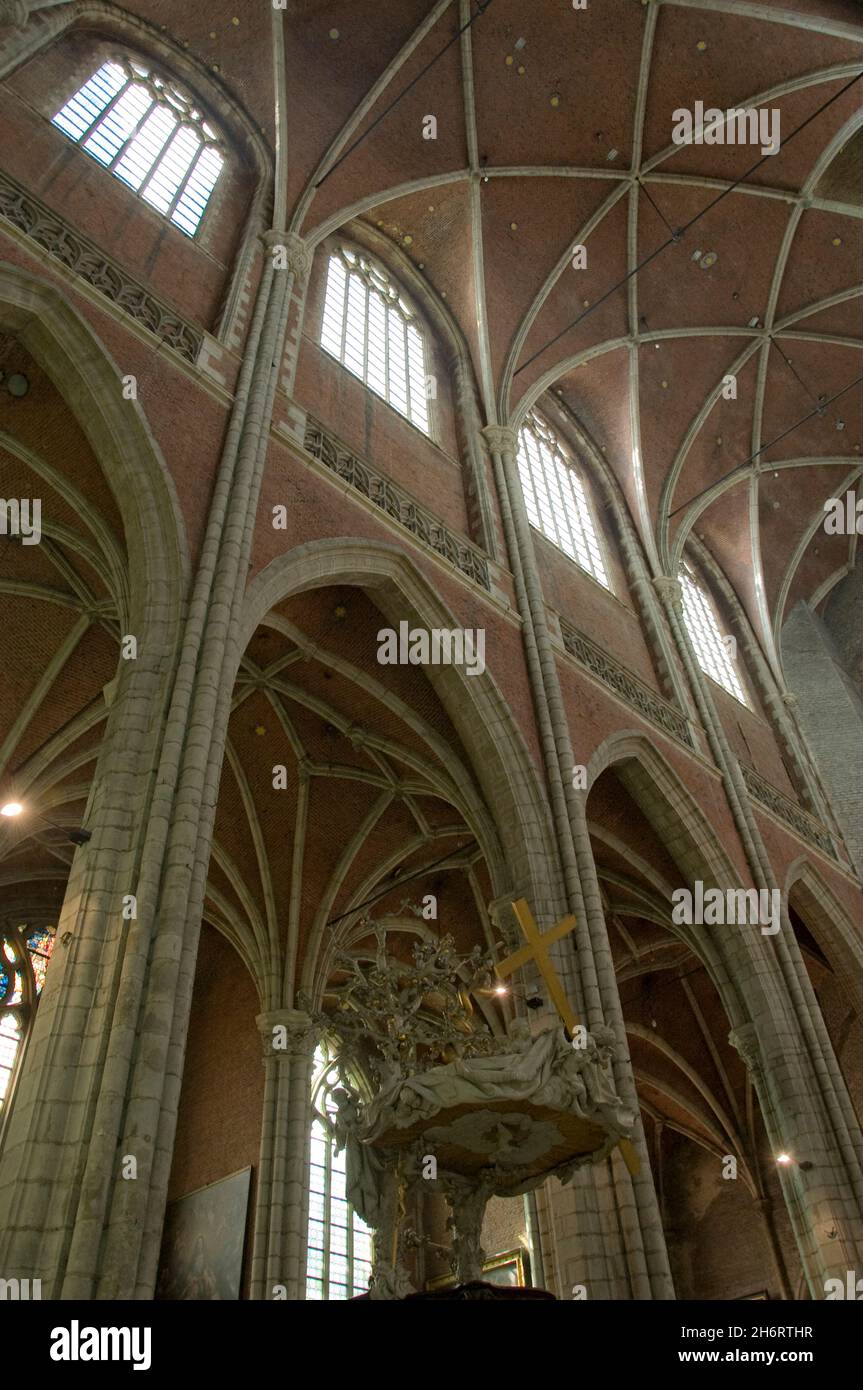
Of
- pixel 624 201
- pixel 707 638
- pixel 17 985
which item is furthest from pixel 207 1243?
pixel 624 201

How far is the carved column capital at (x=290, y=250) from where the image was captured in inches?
457

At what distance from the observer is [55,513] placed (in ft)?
35.3

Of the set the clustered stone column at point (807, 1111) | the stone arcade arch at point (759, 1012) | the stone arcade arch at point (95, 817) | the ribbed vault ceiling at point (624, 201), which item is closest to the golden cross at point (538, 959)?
the stone arcade arch at point (95, 817)

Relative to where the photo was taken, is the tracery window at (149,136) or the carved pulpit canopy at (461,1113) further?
the tracery window at (149,136)

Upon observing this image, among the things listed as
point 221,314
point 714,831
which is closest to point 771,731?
point 714,831

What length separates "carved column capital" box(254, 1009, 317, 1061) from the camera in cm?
1343

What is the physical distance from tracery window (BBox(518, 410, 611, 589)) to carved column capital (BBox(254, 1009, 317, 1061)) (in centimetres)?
846

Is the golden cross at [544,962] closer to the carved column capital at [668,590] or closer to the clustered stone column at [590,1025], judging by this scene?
the clustered stone column at [590,1025]

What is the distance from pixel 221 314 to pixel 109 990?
7958 millimetres

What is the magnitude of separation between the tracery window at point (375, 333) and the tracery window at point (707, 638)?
24.4 feet

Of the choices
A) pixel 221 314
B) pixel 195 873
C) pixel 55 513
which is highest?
pixel 221 314

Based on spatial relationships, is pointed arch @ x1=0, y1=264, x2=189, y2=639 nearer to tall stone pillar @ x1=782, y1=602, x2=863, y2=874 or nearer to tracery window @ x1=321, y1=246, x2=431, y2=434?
tracery window @ x1=321, y1=246, x2=431, y2=434

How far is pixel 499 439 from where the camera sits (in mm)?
14250
